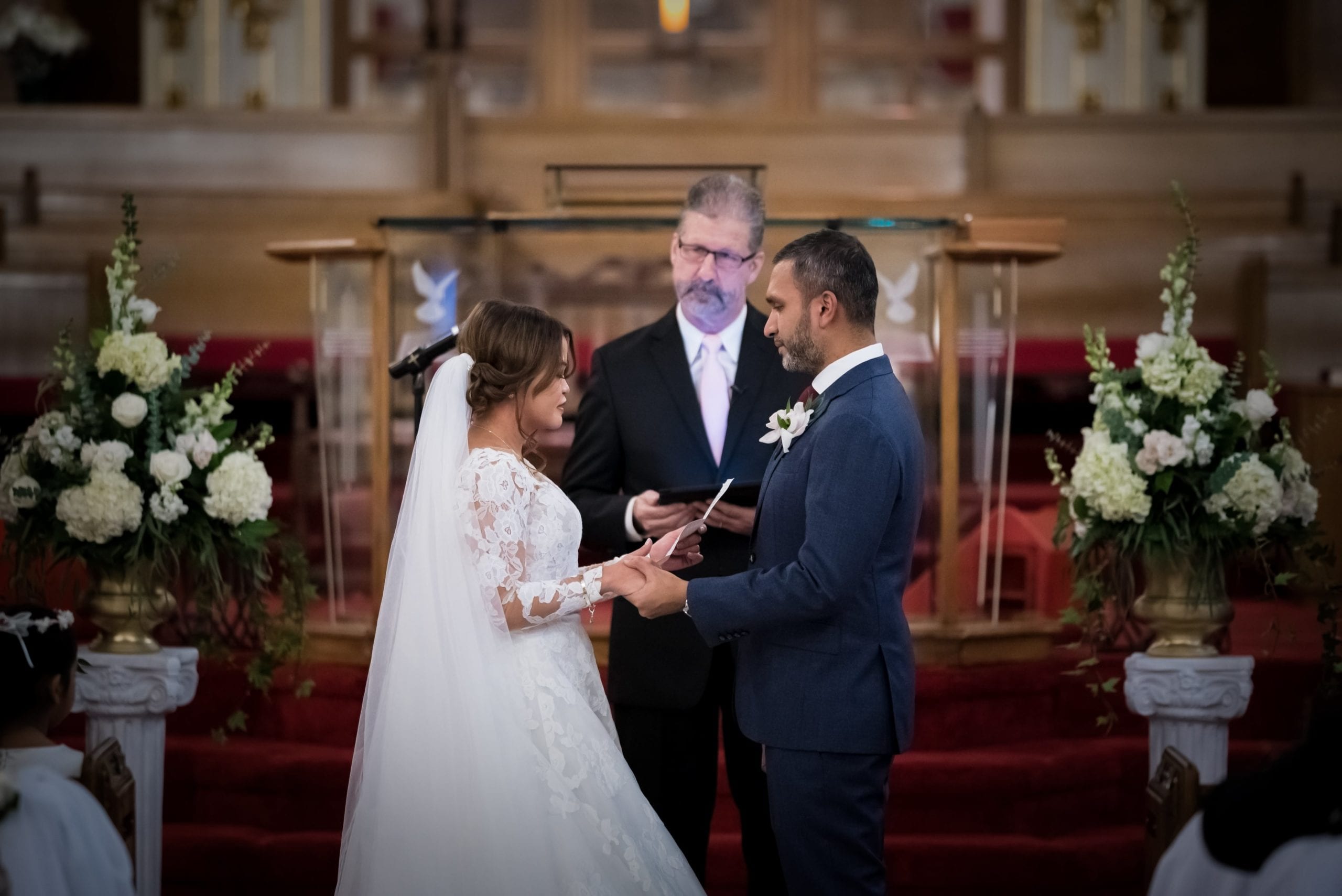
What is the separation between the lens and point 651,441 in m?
3.79

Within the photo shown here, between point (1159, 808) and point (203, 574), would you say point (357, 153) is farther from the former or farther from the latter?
point (1159, 808)

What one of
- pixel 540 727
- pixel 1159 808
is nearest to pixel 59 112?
pixel 540 727

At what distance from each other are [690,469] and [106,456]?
1.50 m

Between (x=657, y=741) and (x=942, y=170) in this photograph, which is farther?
(x=942, y=170)

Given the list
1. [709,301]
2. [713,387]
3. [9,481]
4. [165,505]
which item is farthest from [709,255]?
[9,481]

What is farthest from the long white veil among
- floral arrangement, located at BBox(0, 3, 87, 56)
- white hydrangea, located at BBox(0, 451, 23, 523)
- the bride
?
floral arrangement, located at BBox(0, 3, 87, 56)

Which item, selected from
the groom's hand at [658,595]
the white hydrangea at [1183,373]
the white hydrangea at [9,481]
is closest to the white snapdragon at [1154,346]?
the white hydrangea at [1183,373]

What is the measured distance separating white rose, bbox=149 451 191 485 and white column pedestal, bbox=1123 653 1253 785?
99.4 inches

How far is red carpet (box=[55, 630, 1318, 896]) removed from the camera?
4617 mm

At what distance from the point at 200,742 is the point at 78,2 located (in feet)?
25.9

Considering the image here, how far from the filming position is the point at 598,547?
3889 millimetres

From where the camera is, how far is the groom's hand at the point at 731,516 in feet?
11.4

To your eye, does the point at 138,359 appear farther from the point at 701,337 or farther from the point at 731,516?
the point at 731,516

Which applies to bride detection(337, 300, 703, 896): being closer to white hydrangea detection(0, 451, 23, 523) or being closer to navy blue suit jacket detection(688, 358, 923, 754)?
navy blue suit jacket detection(688, 358, 923, 754)
